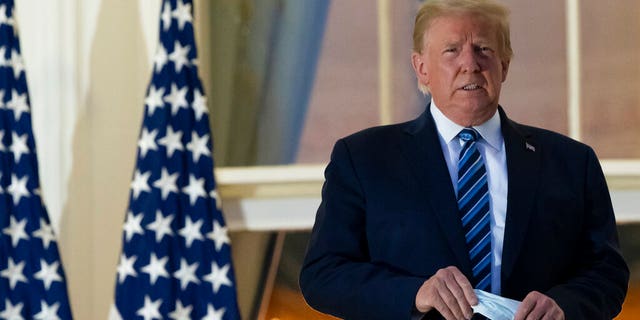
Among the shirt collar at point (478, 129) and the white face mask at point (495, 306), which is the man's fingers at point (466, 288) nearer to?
the white face mask at point (495, 306)

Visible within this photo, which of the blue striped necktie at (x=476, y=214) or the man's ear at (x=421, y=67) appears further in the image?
the man's ear at (x=421, y=67)

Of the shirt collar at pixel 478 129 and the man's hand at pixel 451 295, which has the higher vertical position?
the shirt collar at pixel 478 129

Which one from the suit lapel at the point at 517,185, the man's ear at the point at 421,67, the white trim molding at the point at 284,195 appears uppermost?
the man's ear at the point at 421,67

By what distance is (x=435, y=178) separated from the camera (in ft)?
8.77

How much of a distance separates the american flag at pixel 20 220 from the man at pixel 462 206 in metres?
2.41

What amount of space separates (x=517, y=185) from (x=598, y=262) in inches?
11.0

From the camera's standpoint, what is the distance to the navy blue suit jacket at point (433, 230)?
2.61 metres

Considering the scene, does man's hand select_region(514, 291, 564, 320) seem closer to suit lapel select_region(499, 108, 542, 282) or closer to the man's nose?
suit lapel select_region(499, 108, 542, 282)

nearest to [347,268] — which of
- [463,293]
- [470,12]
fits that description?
[463,293]

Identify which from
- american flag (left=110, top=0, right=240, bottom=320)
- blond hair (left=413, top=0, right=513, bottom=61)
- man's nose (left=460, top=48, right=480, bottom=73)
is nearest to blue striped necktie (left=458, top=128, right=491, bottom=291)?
man's nose (left=460, top=48, right=480, bottom=73)

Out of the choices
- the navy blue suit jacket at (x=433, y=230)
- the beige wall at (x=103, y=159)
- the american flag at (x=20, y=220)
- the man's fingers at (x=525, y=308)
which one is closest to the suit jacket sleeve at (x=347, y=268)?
the navy blue suit jacket at (x=433, y=230)

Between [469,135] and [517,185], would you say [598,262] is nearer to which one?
[517,185]

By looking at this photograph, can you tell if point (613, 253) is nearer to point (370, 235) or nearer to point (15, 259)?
point (370, 235)

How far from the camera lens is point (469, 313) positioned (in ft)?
7.91
